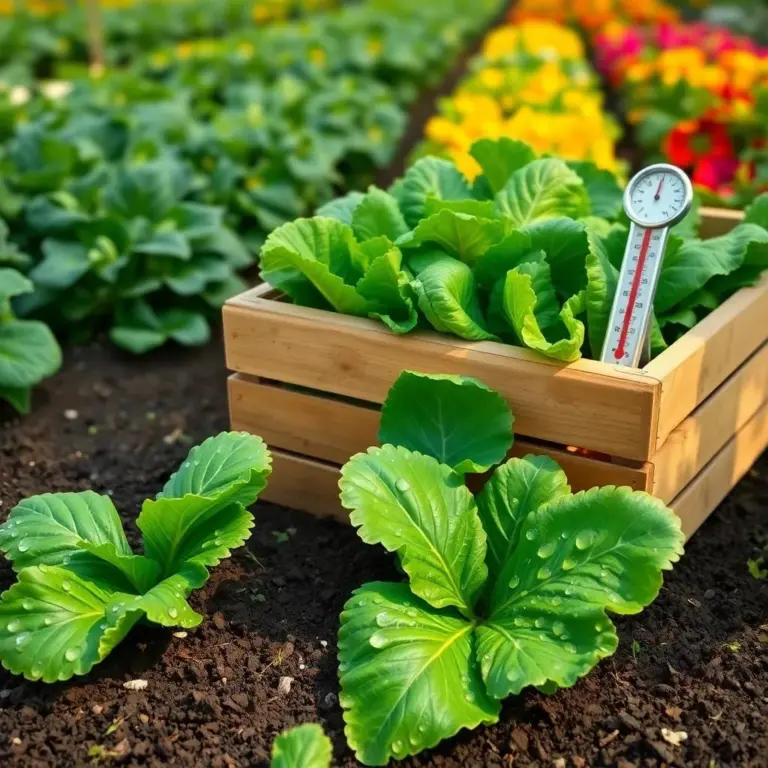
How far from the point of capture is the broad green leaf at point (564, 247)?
2.22 meters

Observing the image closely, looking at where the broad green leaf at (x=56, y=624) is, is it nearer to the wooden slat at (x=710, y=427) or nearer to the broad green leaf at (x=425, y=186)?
the wooden slat at (x=710, y=427)

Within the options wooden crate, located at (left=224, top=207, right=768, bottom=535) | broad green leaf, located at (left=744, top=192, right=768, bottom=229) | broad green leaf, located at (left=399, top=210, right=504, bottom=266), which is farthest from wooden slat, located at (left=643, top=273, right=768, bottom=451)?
broad green leaf, located at (left=399, top=210, right=504, bottom=266)

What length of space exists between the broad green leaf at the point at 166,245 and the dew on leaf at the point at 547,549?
6.19 feet

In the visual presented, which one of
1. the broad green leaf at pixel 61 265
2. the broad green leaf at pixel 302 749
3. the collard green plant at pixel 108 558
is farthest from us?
the broad green leaf at pixel 61 265

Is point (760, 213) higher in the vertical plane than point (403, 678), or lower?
higher

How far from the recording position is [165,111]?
4668 mm

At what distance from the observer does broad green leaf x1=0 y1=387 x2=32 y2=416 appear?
290 centimetres

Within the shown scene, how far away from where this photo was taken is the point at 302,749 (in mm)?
1540

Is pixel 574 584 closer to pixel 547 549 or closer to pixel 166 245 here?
pixel 547 549

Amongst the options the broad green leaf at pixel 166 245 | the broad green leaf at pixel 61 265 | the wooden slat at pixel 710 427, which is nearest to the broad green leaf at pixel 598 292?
the wooden slat at pixel 710 427

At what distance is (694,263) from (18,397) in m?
1.90

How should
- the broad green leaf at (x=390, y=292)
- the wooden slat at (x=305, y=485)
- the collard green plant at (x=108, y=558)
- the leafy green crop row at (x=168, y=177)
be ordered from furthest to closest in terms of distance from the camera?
the leafy green crop row at (x=168, y=177) → the wooden slat at (x=305, y=485) → the broad green leaf at (x=390, y=292) → the collard green plant at (x=108, y=558)

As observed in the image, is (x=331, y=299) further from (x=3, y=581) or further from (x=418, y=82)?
(x=418, y=82)

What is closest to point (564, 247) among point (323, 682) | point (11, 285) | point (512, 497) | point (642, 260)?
point (642, 260)
